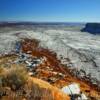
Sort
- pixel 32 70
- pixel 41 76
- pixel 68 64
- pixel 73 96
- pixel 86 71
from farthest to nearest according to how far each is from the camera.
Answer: pixel 68 64 < pixel 86 71 < pixel 32 70 < pixel 41 76 < pixel 73 96

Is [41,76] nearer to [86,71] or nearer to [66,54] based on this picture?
[86,71]

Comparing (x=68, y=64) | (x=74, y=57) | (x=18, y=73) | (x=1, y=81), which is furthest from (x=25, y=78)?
(x=74, y=57)

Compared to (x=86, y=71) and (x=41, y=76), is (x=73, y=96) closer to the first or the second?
(x=41, y=76)

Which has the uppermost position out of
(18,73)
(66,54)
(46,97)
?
(18,73)

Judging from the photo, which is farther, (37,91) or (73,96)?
(73,96)

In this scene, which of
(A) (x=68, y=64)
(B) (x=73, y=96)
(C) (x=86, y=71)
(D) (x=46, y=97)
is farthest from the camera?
(A) (x=68, y=64)

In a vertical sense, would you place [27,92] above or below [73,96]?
above

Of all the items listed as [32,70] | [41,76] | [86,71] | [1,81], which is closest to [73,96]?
[1,81]
